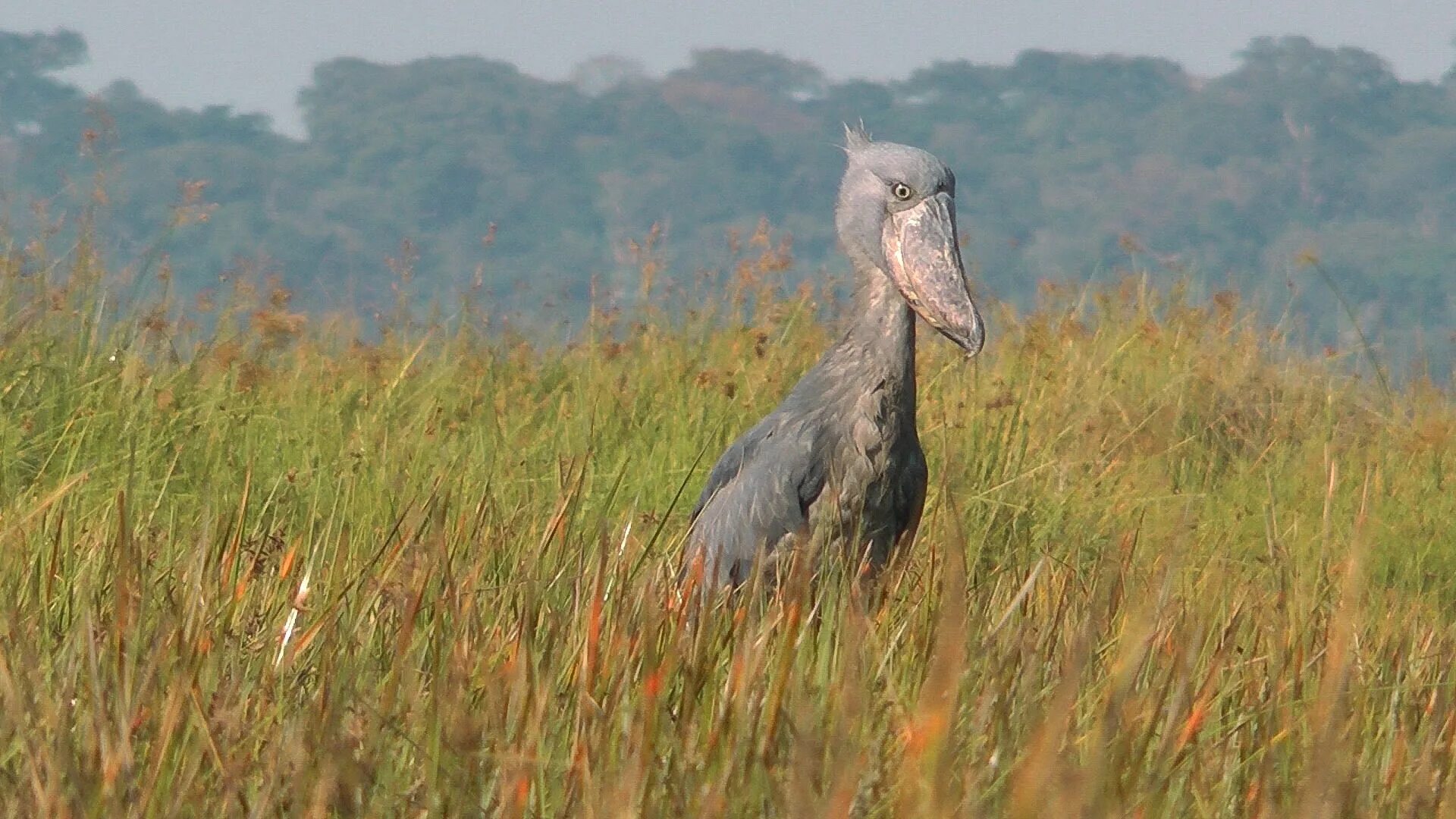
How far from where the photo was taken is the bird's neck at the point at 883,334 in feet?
13.8

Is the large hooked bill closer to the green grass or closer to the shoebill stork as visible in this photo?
the shoebill stork

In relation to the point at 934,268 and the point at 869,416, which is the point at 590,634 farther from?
the point at 934,268

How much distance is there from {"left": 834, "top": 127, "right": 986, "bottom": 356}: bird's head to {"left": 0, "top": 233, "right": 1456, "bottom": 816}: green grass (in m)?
0.55

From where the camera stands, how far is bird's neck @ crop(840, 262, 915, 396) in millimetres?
4211

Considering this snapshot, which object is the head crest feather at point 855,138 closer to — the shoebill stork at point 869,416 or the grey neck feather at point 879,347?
the shoebill stork at point 869,416

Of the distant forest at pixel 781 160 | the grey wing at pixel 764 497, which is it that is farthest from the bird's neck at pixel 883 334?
the distant forest at pixel 781 160

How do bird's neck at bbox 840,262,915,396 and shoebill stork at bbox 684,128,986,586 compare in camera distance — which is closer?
shoebill stork at bbox 684,128,986,586

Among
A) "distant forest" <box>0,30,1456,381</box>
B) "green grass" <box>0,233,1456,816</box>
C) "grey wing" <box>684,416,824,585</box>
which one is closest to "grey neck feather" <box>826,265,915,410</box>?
"grey wing" <box>684,416,824,585</box>

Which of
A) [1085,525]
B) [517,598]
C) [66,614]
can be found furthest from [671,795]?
[1085,525]

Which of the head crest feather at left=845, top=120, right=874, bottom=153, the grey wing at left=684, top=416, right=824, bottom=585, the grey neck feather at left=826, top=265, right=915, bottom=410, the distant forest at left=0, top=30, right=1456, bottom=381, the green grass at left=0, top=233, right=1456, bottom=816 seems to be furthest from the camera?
the distant forest at left=0, top=30, right=1456, bottom=381

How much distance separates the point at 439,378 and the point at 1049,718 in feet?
17.1

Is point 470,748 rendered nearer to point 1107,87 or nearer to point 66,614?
point 66,614

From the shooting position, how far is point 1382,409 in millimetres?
8281

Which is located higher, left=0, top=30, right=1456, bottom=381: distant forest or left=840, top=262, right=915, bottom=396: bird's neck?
left=840, top=262, right=915, bottom=396: bird's neck
